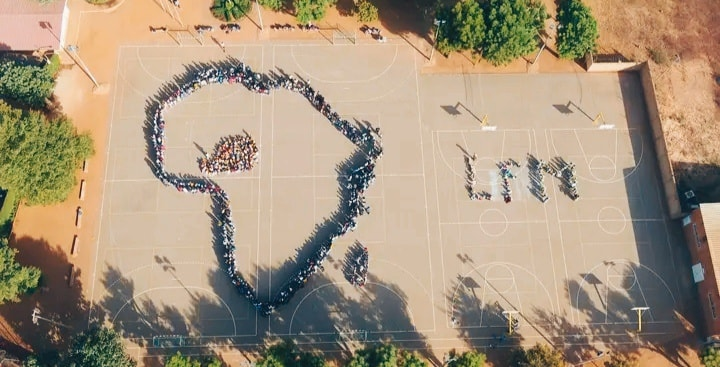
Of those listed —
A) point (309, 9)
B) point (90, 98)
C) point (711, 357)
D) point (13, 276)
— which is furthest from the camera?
point (90, 98)

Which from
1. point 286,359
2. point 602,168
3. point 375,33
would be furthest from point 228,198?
point 602,168

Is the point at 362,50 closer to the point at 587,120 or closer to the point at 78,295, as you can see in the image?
the point at 587,120

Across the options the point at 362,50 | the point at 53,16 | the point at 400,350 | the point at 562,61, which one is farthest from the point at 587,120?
the point at 53,16

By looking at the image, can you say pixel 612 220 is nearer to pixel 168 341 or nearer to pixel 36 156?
pixel 168 341

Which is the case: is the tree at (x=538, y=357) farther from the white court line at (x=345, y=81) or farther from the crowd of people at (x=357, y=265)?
the white court line at (x=345, y=81)

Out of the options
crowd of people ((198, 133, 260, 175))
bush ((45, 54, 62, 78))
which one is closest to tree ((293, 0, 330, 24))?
crowd of people ((198, 133, 260, 175))

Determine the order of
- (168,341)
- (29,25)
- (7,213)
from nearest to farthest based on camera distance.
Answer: (168,341) < (7,213) < (29,25)
